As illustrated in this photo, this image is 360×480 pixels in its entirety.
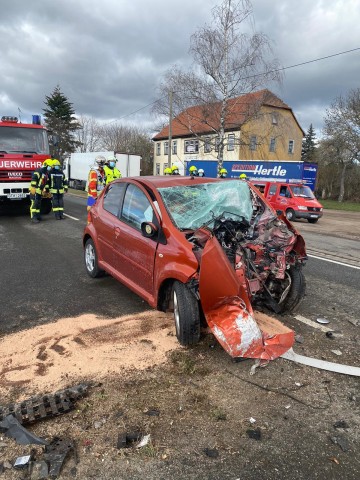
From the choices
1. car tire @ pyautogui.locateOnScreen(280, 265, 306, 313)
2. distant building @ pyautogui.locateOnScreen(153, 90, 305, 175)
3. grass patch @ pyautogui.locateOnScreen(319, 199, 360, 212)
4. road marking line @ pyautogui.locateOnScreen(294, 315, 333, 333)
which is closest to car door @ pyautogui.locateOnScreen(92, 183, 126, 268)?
car tire @ pyautogui.locateOnScreen(280, 265, 306, 313)

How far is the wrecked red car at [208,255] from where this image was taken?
3.29 m

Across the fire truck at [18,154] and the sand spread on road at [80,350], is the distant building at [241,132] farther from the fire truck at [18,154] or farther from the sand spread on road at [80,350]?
the sand spread on road at [80,350]

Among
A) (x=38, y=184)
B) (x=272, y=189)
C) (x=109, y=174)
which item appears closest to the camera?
(x=109, y=174)

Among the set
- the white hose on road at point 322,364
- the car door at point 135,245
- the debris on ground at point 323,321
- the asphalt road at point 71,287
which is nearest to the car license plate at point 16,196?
the asphalt road at point 71,287

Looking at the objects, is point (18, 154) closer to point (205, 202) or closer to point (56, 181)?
point (56, 181)

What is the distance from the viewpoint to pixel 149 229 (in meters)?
3.91

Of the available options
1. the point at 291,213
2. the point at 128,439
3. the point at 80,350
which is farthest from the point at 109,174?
the point at 291,213

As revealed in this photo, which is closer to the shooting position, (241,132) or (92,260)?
(92,260)

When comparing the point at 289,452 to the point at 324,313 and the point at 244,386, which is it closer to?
the point at 244,386

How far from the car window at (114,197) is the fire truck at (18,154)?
7.39 meters

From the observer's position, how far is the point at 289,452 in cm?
239

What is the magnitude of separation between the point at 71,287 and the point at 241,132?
25.9 meters

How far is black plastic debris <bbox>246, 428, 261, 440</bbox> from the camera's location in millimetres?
2525

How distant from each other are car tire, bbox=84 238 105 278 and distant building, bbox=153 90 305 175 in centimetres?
2125
